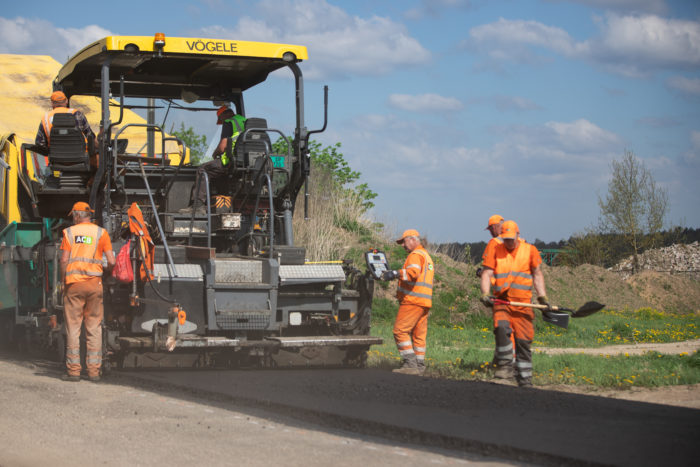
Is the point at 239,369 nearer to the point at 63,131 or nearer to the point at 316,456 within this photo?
the point at 63,131

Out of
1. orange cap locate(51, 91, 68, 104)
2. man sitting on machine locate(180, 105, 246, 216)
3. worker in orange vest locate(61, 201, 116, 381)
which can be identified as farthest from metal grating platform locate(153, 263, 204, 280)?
orange cap locate(51, 91, 68, 104)

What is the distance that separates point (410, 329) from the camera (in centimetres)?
981

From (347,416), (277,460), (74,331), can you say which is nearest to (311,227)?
(74,331)

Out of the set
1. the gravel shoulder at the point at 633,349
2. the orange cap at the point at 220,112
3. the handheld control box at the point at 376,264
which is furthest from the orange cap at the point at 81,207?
the gravel shoulder at the point at 633,349

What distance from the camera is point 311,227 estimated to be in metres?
19.7

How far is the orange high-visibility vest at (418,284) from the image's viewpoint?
9.83 meters

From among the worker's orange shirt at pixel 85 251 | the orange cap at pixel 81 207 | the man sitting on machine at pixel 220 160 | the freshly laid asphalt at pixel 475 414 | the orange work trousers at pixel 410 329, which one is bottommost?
the freshly laid asphalt at pixel 475 414

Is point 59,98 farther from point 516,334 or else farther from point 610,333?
point 610,333

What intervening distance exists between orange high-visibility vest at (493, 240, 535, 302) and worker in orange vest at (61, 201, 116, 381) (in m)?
3.85

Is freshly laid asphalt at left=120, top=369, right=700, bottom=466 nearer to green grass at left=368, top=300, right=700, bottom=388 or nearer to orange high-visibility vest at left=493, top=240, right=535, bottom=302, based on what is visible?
orange high-visibility vest at left=493, top=240, right=535, bottom=302

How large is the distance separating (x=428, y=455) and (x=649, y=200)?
31.9 m

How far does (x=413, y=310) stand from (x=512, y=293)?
1.22 m

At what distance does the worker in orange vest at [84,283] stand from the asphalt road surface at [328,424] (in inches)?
20.6

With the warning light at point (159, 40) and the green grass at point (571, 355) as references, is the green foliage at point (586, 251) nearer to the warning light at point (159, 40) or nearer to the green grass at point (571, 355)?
the green grass at point (571, 355)
